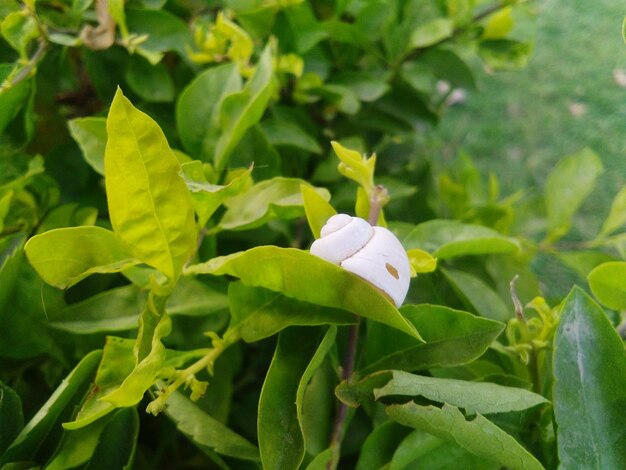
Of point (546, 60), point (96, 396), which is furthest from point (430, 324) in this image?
point (546, 60)

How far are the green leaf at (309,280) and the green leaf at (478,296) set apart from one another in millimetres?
199

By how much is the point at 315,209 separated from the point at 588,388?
0.20m

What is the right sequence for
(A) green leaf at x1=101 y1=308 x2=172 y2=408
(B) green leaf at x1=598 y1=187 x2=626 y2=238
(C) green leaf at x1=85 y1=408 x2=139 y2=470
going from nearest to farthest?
(A) green leaf at x1=101 y1=308 x2=172 y2=408 < (C) green leaf at x1=85 y1=408 x2=139 y2=470 < (B) green leaf at x1=598 y1=187 x2=626 y2=238

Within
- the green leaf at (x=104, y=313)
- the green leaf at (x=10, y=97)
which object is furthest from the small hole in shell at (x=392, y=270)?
the green leaf at (x=10, y=97)

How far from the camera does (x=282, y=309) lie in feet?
1.28

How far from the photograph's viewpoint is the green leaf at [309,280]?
0.33 metres

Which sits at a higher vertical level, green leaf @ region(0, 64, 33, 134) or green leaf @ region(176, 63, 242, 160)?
green leaf @ region(0, 64, 33, 134)

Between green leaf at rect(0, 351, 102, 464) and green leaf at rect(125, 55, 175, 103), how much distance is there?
28cm

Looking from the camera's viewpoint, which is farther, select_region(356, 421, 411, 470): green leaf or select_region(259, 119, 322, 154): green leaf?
select_region(259, 119, 322, 154): green leaf

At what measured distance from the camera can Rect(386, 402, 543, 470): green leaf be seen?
34 centimetres

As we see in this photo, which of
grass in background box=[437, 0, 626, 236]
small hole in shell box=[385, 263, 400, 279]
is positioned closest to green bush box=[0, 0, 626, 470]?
small hole in shell box=[385, 263, 400, 279]

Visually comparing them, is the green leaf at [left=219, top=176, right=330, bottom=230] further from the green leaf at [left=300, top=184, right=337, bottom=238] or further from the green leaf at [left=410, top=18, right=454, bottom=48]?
the green leaf at [left=410, top=18, right=454, bottom=48]

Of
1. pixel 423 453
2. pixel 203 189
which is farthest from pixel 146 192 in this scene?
pixel 423 453

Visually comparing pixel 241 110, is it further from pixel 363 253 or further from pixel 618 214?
pixel 618 214
